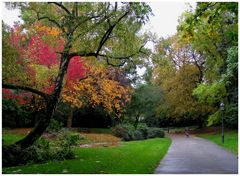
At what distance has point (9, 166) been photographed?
12.2 m

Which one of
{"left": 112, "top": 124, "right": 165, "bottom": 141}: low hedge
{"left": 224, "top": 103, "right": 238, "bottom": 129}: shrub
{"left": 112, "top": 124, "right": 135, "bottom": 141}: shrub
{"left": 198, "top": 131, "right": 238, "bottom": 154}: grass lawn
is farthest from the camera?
{"left": 224, "top": 103, "right": 238, "bottom": 129}: shrub

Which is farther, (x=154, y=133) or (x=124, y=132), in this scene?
(x=154, y=133)

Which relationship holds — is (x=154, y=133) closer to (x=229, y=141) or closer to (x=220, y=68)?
(x=220, y=68)

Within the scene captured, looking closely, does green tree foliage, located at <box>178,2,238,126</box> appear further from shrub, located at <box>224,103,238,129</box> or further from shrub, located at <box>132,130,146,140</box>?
shrub, located at <box>132,130,146,140</box>

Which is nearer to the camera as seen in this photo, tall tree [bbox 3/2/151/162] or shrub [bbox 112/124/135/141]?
tall tree [bbox 3/2/151/162]

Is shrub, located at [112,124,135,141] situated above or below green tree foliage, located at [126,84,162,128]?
below

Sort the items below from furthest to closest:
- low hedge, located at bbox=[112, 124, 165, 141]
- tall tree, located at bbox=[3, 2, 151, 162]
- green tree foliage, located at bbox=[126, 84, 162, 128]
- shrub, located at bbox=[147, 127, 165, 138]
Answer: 1. green tree foliage, located at bbox=[126, 84, 162, 128]
2. shrub, located at bbox=[147, 127, 165, 138]
3. low hedge, located at bbox=[112, 124, 165, 141]
4. tall tree, located at bbox=[3, 2, 151, 162]

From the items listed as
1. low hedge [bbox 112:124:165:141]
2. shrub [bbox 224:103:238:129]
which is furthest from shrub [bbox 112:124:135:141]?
shrub [bbox 224:103:238:129]

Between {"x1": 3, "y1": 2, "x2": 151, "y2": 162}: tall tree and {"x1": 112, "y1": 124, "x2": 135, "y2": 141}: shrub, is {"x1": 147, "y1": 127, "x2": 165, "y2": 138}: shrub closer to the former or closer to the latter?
{"x1": 112, "y1": 124, "x2": 135, "y2": 141}: shrub

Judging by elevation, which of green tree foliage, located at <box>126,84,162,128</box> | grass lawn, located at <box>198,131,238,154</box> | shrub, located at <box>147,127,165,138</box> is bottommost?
grass lawn, located at <box>198,131,238,154</box>

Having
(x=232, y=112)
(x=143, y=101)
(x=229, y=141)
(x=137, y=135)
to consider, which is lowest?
(x=229, y=141)

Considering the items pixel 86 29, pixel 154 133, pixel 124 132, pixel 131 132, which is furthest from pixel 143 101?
pixel 86 29

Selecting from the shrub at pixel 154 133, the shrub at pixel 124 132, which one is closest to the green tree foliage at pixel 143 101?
the shrub at pixel 154 133

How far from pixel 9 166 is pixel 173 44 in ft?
111
